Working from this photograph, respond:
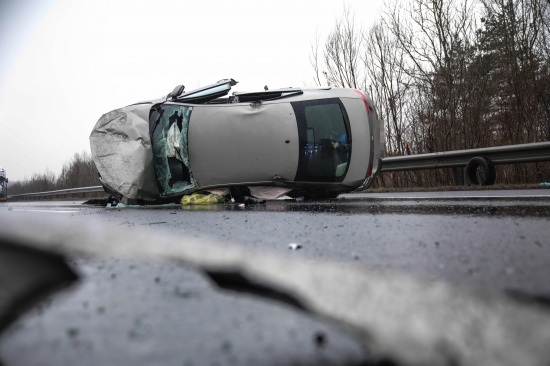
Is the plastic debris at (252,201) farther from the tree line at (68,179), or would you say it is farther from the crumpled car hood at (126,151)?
the tree line at (68,179)

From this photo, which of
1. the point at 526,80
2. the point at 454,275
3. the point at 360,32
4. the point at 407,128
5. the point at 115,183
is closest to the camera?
the point at 454,275

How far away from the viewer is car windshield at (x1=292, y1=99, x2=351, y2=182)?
5.12 metres

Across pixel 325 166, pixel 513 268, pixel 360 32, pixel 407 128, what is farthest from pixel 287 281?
pixel 360 32

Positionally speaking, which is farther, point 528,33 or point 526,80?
point 528,33

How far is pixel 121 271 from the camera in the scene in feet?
3.63

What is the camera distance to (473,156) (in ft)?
23.2

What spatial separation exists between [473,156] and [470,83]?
3.62 meters

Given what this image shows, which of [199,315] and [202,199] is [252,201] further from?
[199,315]

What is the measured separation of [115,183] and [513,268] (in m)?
5.74

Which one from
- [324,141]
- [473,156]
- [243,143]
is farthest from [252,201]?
[473,156]

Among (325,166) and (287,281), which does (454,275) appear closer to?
(287,281)

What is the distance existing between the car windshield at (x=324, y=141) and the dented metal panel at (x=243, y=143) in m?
0.12

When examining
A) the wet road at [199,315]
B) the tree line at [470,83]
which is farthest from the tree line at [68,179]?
the wet road at [199,315]

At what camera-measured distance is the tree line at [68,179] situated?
92.8 ft
